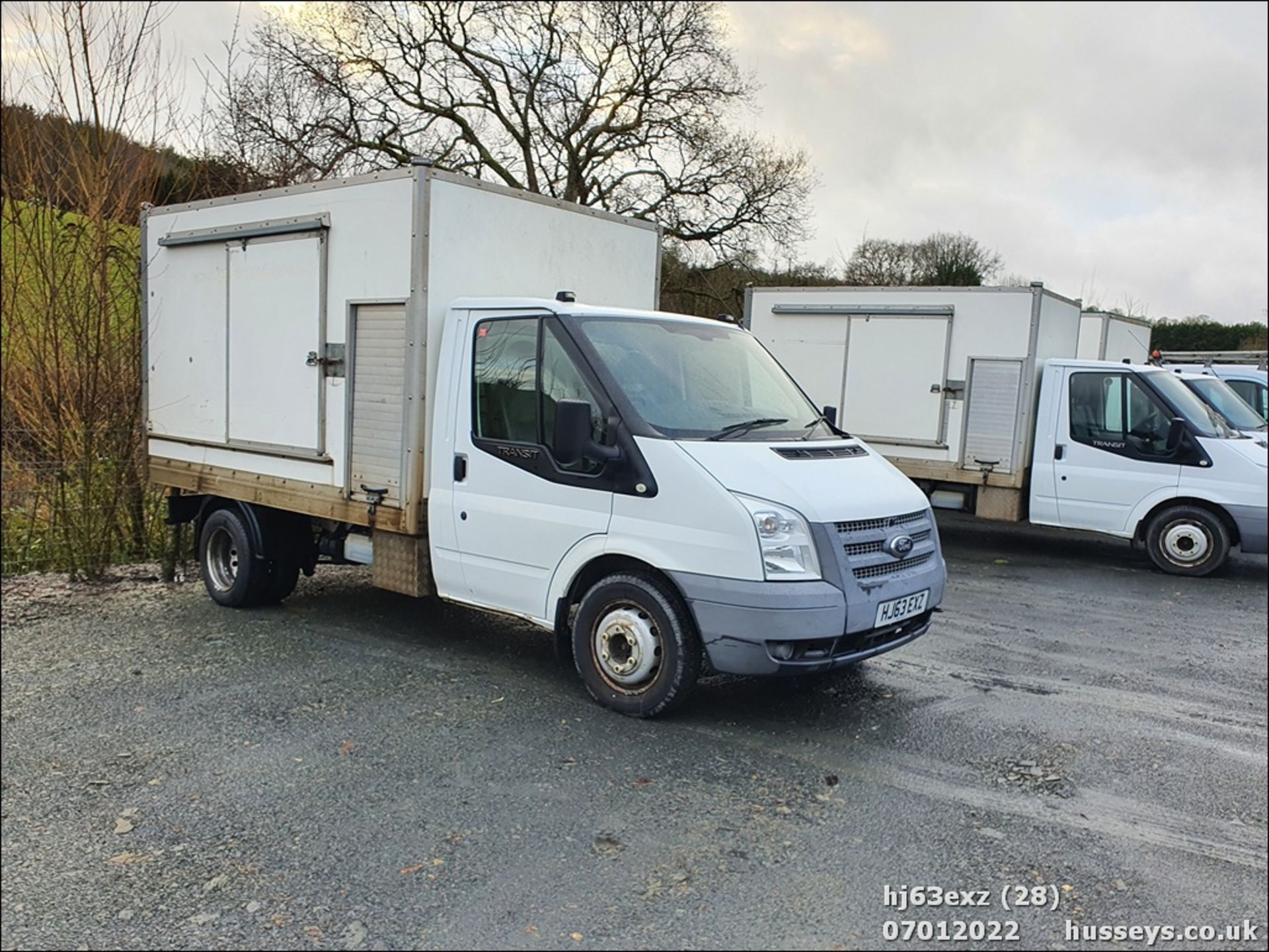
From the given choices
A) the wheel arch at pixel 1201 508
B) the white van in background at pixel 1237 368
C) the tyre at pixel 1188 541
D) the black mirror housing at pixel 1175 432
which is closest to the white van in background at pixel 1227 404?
the white van in background at pixel 1237 368

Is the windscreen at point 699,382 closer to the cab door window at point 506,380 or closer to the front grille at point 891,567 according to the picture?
the cab door window at point 506,380

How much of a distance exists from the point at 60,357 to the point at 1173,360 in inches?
644

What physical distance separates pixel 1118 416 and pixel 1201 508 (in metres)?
1.16

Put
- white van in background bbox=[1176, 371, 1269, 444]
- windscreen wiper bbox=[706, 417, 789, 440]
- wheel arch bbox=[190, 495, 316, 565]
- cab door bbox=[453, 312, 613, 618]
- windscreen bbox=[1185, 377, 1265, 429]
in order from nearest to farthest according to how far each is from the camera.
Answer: windscreen wiper bbox=[706, 417, 789, 440]
cab door bbox=[453, 312, 613, 618]
wheel arch bbox=[190, 495, 316, 565]
white van in background bbox=[1176, 371, 1269, 444]
windscreen bbox=[1185, 377, 1265, 429]

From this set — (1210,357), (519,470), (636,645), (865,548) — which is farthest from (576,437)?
(1210,357)

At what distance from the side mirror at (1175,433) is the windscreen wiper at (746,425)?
572cm

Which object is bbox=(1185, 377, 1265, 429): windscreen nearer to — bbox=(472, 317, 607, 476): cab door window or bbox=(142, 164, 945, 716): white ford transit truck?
bbox=(142, 164, 945, 716): white ford transit truck

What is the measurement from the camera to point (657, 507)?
5.00 meters

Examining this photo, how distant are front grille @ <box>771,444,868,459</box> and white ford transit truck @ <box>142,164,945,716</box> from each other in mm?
22

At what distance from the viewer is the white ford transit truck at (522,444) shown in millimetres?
4867

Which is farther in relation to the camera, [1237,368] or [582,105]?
[582,105]

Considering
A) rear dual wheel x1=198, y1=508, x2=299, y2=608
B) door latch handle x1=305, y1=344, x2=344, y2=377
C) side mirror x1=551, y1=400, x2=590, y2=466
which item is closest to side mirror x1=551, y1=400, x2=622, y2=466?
side mirror x1=551, y1=400, x2=590, y2=466

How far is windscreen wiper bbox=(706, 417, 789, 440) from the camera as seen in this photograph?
5212 mm

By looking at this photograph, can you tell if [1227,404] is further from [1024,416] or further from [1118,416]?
[1024,416]
